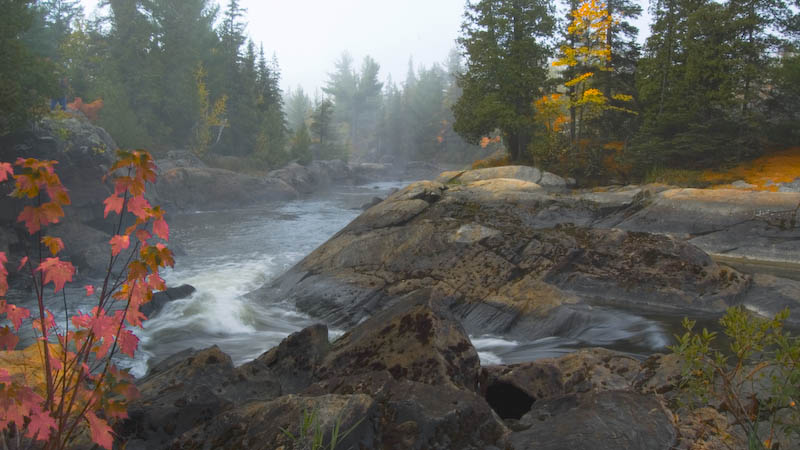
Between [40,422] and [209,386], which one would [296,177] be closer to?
[209,386]

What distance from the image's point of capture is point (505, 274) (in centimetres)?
962

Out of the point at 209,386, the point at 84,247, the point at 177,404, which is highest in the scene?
the point at 177,404

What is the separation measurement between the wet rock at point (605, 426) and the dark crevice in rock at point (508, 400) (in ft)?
3.30

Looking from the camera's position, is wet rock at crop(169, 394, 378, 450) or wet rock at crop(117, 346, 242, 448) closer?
wet rock at crop(169, 394, 378, 450)

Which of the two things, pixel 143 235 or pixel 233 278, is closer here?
pixel 143 235

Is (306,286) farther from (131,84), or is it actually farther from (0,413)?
(131,84)

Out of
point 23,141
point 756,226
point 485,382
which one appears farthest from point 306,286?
point 23,141

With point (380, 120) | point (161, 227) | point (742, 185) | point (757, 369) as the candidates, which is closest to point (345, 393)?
point (161, 227)

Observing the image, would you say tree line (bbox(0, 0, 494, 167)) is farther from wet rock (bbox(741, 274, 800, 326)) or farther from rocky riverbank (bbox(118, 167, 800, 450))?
wet rock (bbox(741, 274, 800, 326))

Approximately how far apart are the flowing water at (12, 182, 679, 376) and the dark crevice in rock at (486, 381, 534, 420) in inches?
87.8

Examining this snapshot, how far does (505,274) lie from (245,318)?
17.6 ft

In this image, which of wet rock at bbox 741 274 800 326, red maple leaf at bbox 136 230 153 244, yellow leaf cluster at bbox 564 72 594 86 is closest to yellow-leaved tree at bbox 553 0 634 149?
yellow leaf cluster at bbox 564 72 594 86

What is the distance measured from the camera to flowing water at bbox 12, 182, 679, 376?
7.84 meters

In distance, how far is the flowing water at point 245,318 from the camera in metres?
7.84
